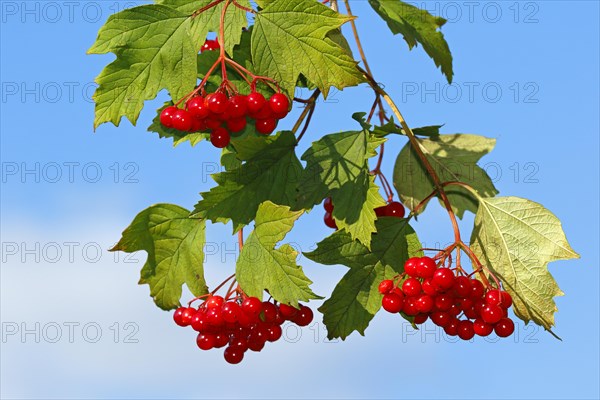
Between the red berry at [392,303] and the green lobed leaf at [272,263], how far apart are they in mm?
265

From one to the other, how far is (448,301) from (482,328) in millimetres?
157

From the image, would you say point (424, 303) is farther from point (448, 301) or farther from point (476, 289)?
point (476, 289)

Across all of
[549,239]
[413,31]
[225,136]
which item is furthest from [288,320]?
[413,31]

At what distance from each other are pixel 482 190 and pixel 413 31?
29.1 inches

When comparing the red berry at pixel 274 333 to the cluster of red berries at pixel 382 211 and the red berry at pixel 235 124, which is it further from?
the red berry at pixel 235 124

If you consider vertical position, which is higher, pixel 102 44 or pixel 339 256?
pixel 102 44

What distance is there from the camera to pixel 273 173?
10.8 ft

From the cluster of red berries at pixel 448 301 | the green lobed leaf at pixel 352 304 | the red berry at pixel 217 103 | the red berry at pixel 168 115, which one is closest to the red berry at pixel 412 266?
the cluster of red berries at pixel 448 301

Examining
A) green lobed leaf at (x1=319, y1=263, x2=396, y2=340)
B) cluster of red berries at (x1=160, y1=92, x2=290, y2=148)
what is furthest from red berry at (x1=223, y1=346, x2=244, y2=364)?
cluster of red berries at (x1=160, y1=92, x2=290, y2=148)

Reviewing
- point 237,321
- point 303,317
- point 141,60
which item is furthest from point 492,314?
point 141,60

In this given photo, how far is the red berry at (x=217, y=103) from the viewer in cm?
299

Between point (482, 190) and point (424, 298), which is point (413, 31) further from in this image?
point (424, 298)

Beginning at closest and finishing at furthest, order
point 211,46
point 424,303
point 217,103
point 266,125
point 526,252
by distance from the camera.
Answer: point 217,103 → point 424,303 → point 266,125 → point 526,252 → point 211,46

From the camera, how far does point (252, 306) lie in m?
3.10
